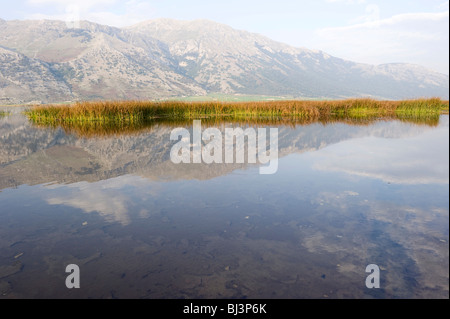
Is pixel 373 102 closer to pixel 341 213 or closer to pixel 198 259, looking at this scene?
pixel 341 213

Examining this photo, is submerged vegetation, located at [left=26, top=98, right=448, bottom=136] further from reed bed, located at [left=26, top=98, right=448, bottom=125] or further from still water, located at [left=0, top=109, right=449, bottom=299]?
still water, located at [left=0, top=109, right=449, bottom=299]

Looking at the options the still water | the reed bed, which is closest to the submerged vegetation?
the reed bed

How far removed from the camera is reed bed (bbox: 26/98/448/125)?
3312 cm

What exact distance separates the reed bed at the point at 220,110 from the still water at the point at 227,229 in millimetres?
22383

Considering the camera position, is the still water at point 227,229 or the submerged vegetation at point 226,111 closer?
the still water at point 227,229

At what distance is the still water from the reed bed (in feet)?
73.4

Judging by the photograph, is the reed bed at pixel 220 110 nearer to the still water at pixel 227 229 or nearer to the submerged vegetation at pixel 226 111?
the submerged vegetation at pixel 226 111

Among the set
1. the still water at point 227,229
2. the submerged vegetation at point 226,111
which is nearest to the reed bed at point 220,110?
the submerged vegetation at point 226,111

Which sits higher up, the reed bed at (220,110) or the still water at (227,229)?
the reed bed at (220,110)

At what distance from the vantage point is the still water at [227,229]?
404cm

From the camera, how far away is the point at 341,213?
654 centimetres

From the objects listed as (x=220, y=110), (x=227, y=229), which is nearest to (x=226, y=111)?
(x=220, y=110)

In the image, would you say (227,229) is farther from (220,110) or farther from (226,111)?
(226,111)

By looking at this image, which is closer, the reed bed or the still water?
the still water
